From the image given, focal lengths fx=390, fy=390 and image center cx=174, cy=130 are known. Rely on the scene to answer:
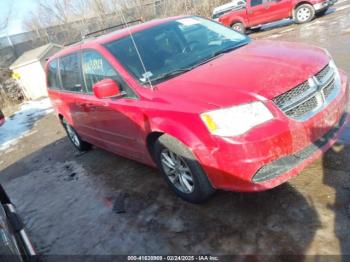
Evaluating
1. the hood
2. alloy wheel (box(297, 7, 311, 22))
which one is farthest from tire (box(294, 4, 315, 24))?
the hood

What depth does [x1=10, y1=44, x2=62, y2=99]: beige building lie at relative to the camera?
17.6 metres

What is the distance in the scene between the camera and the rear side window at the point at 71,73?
5432 mm

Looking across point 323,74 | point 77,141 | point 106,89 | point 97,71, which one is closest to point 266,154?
point 323,74

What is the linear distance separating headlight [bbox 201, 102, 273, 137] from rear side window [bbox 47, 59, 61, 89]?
4.00 m

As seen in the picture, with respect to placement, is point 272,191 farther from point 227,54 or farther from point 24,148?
point 24,148

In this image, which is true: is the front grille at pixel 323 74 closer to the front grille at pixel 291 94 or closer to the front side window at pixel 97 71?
the front grille at pixel 291 94

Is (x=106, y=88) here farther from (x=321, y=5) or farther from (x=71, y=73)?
(x=321, y=5)

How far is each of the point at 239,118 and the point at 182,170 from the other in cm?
95

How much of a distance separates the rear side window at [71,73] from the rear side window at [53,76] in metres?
0.31

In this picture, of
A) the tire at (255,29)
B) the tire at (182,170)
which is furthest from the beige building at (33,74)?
the tire at (182,170)

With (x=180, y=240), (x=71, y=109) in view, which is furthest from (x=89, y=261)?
(x=71, y=109)

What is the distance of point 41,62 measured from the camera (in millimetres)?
17625

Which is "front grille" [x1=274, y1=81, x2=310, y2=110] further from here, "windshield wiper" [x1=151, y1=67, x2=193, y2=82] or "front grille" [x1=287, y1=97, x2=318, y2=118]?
"windshield wiper" [x1=151, y1=67, x2=193, y2=82]

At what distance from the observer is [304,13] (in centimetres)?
1516
